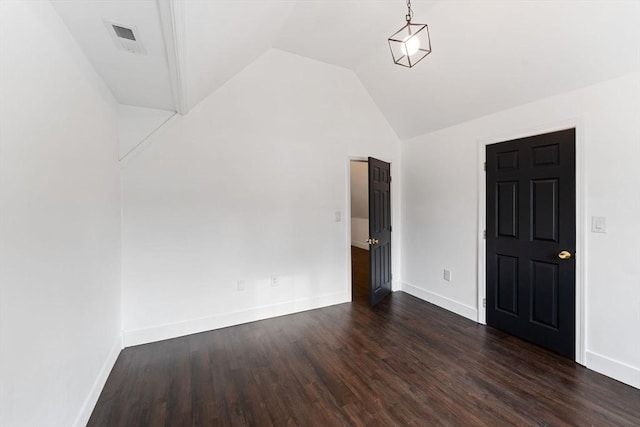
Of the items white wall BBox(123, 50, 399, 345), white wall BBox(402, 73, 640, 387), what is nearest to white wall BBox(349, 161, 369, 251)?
white wall BBox(123, 50, 399, 345)

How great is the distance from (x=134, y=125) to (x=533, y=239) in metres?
4.14

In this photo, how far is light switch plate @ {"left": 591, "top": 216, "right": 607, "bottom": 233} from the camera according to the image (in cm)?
215

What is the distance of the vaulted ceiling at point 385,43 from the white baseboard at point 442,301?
2.30 metres

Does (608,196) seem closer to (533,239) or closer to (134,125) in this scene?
(533,239)

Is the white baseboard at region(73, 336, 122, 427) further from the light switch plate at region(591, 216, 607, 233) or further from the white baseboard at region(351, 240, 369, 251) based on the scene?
the white baseboard at region(351, 240, 369, 251)

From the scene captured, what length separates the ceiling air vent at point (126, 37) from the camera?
149cm

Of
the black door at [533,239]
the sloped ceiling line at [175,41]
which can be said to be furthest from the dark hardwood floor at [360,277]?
the sloped ceiling line at [175,41]

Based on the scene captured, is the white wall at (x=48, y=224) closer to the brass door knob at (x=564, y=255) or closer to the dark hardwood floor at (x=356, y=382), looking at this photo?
the dark hardwood floor at (x=356, y=382)

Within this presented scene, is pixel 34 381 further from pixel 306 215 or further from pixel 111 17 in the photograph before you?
pixel 306 215

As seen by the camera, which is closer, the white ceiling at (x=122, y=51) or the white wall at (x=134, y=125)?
the white ceiling at (x=122, y=51)

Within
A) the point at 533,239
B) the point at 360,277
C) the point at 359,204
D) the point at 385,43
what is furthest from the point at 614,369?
the point at 359,204

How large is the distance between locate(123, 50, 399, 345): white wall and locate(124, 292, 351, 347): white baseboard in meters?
0.01

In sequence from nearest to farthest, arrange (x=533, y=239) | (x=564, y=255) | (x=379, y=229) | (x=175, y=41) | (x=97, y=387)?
(x=175, y=41) < (x=97, y=387) < (x=564, y=255) < (x=533, y=239) < (x=379, y=229)

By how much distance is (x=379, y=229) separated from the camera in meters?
3.68
